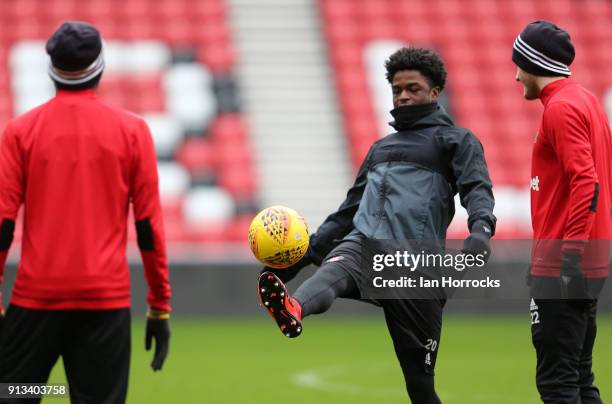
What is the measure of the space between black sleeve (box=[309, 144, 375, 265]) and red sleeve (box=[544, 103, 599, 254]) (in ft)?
3.78

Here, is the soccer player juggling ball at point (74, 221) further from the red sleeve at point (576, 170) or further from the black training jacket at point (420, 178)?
the red sleeve at point (576, 170)

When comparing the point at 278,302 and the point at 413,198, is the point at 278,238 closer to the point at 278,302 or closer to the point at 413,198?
the point at 278,302

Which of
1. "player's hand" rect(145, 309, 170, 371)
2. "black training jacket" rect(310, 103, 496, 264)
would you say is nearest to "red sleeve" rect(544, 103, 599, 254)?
"black training jacket" rect(310, 103, 496, 264)

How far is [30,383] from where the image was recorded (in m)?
4.48

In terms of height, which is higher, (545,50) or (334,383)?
(545,50)

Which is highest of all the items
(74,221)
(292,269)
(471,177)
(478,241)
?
(74,221)

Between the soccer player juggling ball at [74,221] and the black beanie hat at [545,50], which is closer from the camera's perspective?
the soccer player juggling ball at [74,221]

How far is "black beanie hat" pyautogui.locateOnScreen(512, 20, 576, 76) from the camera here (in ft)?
17.9

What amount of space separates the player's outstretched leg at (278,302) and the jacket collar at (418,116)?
1.25 meters

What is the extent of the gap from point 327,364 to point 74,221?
6304 mm

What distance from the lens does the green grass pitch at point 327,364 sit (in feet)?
28.0

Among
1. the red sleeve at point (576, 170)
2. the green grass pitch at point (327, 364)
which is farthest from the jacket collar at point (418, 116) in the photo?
the green grass pitch at point (327, 364)

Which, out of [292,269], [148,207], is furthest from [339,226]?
[148,207]

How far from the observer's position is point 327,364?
10.5m
